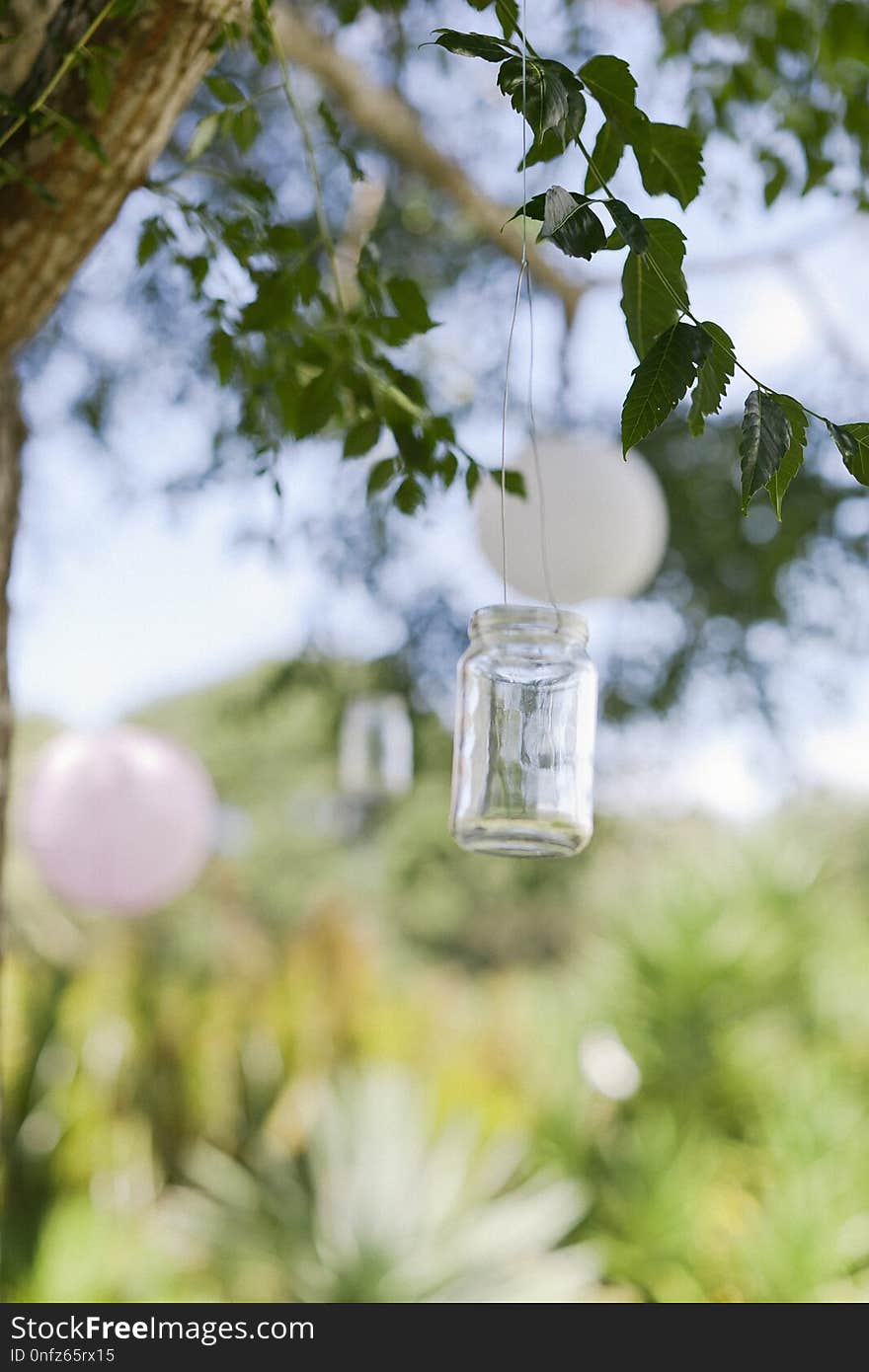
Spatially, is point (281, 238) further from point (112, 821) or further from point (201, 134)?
point (112, 821)

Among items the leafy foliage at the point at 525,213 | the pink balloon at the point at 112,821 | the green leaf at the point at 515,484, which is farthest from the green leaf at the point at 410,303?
the pink balloon at the point at 112,821

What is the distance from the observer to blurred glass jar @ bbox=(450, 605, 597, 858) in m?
0.64

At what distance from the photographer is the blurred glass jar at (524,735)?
2.10ft

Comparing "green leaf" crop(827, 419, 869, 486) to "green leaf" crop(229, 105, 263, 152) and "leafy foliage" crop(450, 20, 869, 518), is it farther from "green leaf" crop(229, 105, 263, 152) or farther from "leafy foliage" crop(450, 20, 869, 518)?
"green leaf" crop(229, 105, 263, 152)

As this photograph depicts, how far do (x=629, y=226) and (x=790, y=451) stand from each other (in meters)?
0.10

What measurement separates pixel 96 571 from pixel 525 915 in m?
6.70

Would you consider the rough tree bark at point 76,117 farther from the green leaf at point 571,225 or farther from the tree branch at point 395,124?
the tree branch at point 395,124

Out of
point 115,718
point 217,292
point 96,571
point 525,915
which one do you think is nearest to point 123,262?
point 96,571

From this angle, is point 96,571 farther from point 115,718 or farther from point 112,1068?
point 115,718

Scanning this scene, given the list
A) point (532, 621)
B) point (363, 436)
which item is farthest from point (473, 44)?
point (363, 436)

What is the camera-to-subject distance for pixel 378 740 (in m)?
2.63

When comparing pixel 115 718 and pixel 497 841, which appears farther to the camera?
pixel 115 718

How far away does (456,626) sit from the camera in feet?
8.02

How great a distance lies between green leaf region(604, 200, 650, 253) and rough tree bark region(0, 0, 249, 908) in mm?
422
